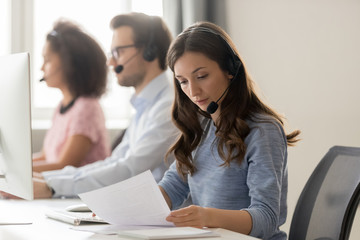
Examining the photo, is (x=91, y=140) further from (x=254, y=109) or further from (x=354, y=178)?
(x=354, y=178)

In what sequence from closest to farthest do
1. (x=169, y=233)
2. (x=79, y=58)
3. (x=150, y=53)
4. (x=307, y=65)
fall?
(x=169, y=233) → (x=150, y=53) → (x=307, y=65) → (x=79, y=58)

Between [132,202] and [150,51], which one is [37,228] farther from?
[150,51]

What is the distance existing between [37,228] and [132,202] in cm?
24

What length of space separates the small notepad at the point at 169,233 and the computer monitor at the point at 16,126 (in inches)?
12.5

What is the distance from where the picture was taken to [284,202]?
1.44 metres

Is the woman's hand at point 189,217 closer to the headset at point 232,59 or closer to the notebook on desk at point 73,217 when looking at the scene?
the notebook on desk at point 73,217

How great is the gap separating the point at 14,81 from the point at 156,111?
2.66 ft

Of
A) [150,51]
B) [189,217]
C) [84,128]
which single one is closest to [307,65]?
[150,51]

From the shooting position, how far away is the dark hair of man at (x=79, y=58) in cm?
279

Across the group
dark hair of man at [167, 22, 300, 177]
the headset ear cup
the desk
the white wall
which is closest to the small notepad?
the desk

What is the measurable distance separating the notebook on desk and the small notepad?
0.62 feet

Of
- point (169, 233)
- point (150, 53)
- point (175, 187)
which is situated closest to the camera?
point (169, 233)

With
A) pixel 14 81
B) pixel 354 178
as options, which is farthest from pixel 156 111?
pixel 354 178

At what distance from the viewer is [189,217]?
1.19m
